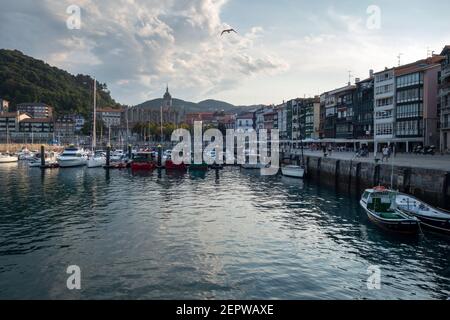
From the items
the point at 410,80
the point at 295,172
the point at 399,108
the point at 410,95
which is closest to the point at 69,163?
the point at 295,172

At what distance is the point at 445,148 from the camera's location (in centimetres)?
6662

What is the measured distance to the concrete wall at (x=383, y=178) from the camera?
32.3m

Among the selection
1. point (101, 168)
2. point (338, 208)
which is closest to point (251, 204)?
point (338, 208)

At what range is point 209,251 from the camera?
23.0 m

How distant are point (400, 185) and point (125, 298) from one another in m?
29.2

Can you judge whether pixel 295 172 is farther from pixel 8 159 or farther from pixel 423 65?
pixel 8 159

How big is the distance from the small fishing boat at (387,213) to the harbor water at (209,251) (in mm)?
686

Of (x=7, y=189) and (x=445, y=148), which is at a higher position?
(x=445, y=148)

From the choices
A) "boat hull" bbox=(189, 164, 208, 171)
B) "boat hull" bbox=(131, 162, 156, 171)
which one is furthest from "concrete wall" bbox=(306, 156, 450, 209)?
"boat hull" bbox=(131, 162, 156, 171)

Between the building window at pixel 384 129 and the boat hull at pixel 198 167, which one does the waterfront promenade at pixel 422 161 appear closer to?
the building window at pixel 384 129
